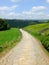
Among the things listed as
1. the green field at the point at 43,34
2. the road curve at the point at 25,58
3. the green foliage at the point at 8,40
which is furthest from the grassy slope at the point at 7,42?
the green field at the point at 43,34

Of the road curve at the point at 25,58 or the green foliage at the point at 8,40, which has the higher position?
the road curve at the point at 25,58

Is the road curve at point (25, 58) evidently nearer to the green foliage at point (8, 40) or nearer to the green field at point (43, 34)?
the green foliage at point (8, 40)

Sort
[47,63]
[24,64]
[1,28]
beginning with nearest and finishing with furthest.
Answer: [24,64], [47,63], [1,28]

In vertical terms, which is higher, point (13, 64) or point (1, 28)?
point (13, 64)

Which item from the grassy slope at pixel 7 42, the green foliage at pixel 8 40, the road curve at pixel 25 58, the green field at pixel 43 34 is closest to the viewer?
the road curve at pixel 25 58

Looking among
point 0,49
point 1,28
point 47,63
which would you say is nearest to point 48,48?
point 0,49

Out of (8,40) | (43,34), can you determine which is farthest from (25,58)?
(43,34)

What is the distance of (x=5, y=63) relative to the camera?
16.8 m

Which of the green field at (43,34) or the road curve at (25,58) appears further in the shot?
the green field at (43,34)

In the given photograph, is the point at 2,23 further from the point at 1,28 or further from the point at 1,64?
the point at 1,64

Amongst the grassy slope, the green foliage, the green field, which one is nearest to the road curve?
the grassy slope

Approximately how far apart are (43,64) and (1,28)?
341 feet

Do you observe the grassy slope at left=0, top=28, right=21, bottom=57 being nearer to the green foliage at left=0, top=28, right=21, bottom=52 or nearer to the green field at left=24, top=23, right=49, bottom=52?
the green foliage at left=0, top=28, right=21, bottom=52

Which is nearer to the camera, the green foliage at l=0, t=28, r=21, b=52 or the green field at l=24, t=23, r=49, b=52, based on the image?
the green foliage at l=0, t=28, r=21, b=52
